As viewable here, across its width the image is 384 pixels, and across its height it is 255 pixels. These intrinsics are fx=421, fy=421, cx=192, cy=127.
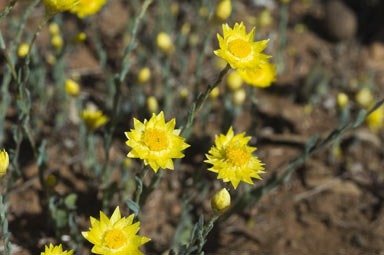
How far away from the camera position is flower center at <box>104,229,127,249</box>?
152cm

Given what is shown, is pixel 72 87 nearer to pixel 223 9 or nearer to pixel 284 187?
pixel 223 9

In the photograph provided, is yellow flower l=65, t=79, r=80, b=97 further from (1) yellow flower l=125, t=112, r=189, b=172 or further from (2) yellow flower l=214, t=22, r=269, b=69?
(2) yellow flower l=214, t=22, r=269, b=69

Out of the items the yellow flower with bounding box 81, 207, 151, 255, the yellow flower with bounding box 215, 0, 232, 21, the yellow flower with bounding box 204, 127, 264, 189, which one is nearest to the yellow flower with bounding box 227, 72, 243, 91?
the yellow flower with bounding box 215, 0, 232, 21

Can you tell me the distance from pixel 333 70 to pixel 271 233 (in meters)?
2.06

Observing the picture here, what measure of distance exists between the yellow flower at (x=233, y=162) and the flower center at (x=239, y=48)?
35 centimetres

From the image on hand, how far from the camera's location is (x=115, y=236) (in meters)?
1.53

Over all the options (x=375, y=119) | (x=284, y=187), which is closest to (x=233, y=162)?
(x=284, y=187)

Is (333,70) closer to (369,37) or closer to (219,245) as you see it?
(369,37)

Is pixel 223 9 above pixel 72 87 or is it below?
above

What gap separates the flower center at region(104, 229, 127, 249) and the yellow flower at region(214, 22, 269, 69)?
76cm

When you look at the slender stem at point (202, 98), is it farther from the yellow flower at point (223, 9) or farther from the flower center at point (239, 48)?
the yellow flower at point (223, 9)

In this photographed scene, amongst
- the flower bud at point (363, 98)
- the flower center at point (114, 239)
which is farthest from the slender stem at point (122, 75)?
the flower bud at point (363, 98)

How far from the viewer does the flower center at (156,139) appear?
62.5 inches

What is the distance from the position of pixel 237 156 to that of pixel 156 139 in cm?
33
